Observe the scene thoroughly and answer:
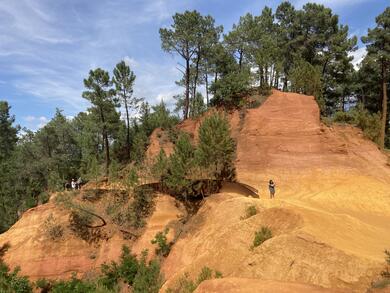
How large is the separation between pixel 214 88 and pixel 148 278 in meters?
23.6

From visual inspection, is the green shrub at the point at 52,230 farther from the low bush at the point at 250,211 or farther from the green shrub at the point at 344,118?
the green shrub at the point at 344,118

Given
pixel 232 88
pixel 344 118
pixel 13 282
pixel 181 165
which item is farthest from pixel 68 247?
pixel 344 118

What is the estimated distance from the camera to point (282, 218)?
18.3 meters

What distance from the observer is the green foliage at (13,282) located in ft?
89.5

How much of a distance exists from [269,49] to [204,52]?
26.5ft

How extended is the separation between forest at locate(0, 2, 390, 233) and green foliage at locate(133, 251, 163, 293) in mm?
9661

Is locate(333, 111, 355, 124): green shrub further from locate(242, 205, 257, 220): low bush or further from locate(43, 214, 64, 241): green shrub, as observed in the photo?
locate(43, 214, 64, 241): green shrub

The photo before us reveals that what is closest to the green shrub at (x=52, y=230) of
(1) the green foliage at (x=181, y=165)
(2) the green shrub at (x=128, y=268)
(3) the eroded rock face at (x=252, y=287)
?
(2) the green shrub at (x=128, y=268)

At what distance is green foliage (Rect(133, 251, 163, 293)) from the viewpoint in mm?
24406

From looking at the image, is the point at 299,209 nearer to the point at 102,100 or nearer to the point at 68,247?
the point at 68,247

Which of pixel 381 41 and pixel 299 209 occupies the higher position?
pixel 381 41

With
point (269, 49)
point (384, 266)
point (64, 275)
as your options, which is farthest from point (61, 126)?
point (384, 266)

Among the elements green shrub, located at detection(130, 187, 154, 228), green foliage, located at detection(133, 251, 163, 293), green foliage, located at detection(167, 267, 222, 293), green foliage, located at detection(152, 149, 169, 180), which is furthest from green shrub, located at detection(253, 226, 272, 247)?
green shrub, located at detection(130, 187, 154, 228)

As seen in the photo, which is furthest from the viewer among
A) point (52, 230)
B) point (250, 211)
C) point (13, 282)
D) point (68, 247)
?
point (52, 230)
